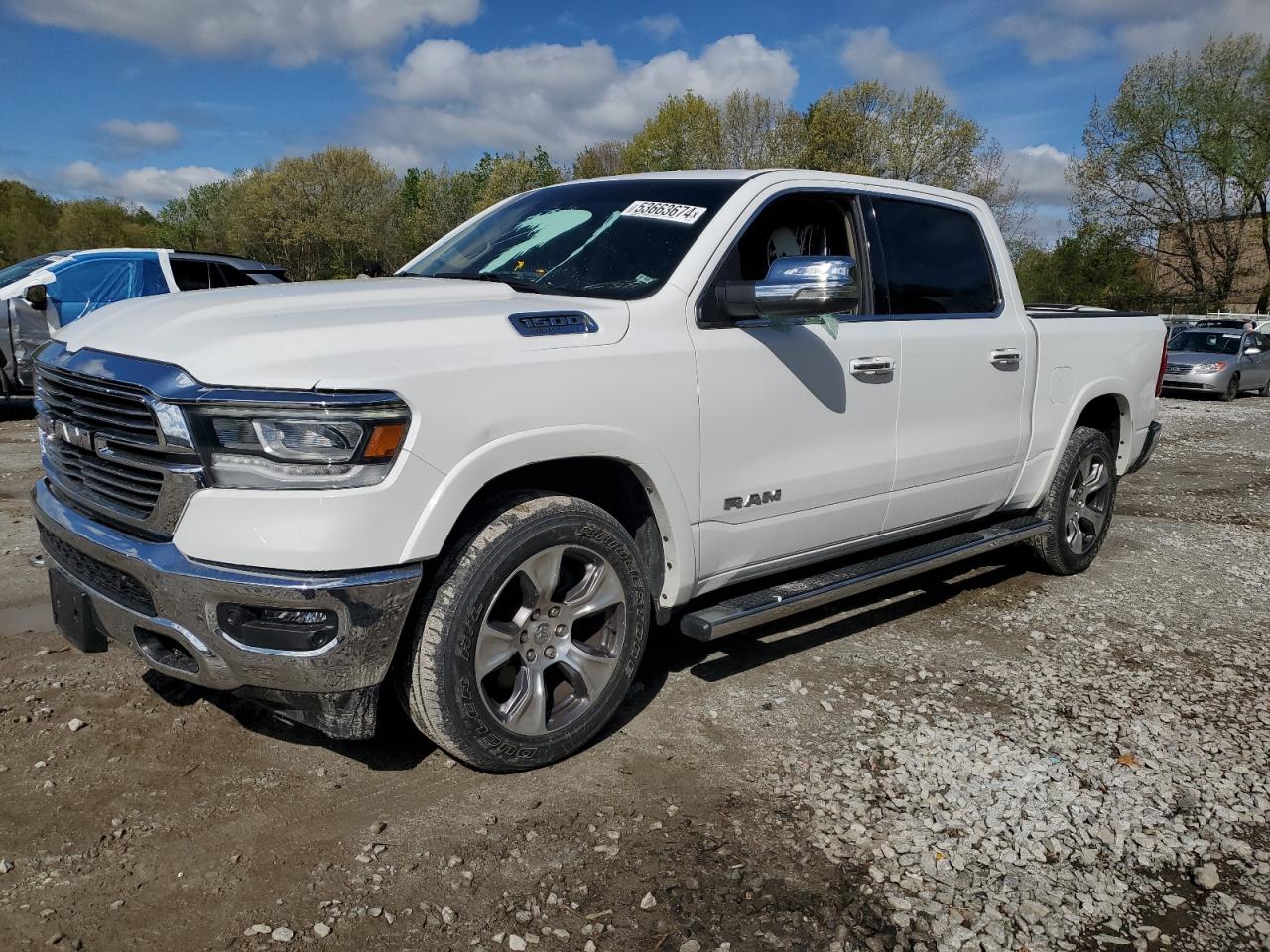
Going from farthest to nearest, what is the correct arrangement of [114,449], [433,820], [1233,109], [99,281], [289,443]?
[1233,109]
[99,281]
[433,820]
[114,449]
[289,443]

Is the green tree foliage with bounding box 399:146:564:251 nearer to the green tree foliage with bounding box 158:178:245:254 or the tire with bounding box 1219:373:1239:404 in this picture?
the green tree foliage with bounding box 158:178:245:254

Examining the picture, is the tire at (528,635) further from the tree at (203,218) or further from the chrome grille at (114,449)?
the tree at (203,218)

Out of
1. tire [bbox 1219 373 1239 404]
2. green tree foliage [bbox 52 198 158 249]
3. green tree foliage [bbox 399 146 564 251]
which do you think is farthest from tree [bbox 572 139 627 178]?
tire [bbox 1219 373 1239 404]

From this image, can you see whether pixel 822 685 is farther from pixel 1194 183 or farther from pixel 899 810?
pixel 1194 183

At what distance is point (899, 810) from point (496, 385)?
1.82 m

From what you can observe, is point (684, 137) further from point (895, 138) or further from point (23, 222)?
point (23, 222)

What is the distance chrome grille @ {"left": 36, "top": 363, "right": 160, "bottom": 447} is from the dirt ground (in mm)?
1115

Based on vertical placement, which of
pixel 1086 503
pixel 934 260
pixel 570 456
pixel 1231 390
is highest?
pixel 934 260

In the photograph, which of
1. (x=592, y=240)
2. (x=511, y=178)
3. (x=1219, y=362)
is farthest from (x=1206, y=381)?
(x=511, y=178)

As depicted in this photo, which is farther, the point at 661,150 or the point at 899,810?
the point at 661,150

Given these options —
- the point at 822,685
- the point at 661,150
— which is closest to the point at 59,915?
the point at 822,685

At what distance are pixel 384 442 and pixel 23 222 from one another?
64733 millimetres

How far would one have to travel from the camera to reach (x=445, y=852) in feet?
8.93

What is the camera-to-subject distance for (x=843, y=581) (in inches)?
153
